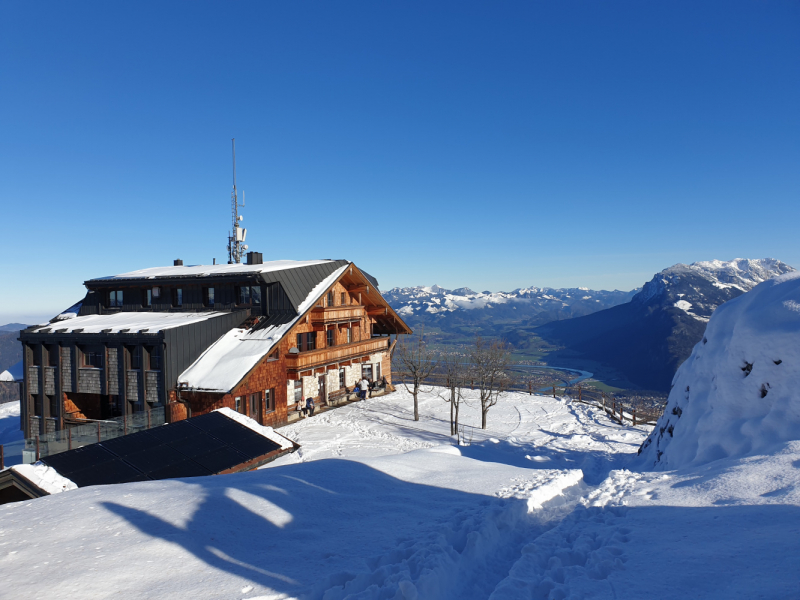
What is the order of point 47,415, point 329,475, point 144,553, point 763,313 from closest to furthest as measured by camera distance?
point 144,553
point 329,475
point 763,313
point 47,415

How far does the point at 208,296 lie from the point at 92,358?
20.6ft

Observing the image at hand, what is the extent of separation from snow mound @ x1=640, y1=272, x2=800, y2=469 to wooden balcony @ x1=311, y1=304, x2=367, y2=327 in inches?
675

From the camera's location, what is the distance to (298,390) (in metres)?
24.6

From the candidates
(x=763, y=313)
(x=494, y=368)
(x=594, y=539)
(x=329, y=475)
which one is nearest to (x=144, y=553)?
(x=329, y=475)

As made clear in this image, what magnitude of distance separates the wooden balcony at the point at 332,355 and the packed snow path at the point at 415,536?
12.9 meters

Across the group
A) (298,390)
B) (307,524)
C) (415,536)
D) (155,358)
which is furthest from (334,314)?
(415,536)

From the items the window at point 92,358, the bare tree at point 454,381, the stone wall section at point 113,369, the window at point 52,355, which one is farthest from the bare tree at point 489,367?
the window at point 52,355

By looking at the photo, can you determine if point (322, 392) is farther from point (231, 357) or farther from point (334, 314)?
point (231, 357)

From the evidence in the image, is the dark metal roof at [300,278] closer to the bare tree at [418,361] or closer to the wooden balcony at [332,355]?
the wooden balcony at [332,355]

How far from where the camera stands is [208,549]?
19.1 ft

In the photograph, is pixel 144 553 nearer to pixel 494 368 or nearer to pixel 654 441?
pixel 654 441

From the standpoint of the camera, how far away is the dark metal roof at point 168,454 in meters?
11.1

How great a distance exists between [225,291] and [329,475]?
17830 mm

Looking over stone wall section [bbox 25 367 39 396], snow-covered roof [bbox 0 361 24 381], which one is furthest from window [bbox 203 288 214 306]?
snow-covered roof [bbox 0 361 24 381]
